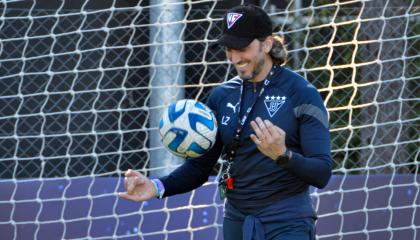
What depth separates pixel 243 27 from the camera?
423 centimetres

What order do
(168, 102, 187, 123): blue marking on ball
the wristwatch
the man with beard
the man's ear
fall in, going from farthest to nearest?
(168, 102, 187, 123): blue marking on ball < the man's ear < the man with beard < the wristwatch

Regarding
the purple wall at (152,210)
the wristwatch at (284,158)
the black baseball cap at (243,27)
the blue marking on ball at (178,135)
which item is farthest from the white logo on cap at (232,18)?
the purple wall at (152,210)

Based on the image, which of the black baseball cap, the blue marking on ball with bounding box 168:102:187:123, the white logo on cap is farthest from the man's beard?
the blue marking on ball with bounding box 168:102:187:123

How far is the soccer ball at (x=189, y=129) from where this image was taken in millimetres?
4328

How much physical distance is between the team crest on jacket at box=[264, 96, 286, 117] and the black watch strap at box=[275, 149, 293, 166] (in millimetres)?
287

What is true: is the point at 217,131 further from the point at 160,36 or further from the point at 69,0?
A: the point at 69,0

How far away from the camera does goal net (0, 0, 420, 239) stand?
6.62 meters

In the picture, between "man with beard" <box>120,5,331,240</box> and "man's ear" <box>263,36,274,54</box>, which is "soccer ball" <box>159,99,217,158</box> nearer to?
"man with beard" <box>120,5,331,240</box>

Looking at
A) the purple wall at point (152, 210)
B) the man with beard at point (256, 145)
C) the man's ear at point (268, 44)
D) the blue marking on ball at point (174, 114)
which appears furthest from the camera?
the purple wall at point (152, 210)

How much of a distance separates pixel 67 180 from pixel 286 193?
2.73 m

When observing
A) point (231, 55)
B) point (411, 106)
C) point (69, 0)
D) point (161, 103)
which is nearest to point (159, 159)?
point (161, 103)

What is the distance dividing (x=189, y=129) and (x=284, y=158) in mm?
575

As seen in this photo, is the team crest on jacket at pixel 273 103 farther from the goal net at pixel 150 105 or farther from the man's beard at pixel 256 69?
the goal net at pixel 150 105

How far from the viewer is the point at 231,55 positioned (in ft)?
13.9
